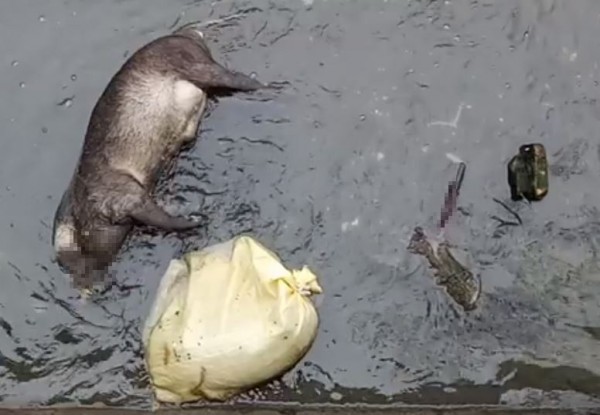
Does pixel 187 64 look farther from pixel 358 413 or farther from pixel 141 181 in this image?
pixel 358 413

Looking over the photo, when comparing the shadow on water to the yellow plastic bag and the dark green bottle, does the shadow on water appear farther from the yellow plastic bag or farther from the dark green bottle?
the yellow plastic bag

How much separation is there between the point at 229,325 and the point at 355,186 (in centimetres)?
107

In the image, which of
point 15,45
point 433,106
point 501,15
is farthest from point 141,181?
point 501,15

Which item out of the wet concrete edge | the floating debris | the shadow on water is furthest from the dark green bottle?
the wet concrete edge

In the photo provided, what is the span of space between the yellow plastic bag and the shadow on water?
0.88 feet

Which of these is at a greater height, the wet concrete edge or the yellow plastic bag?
the yellow plastic bag

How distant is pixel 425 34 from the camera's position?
6.59 metres

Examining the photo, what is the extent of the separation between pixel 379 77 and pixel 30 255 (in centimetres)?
196

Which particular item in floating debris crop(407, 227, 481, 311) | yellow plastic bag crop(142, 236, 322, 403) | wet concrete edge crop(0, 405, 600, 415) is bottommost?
wet concrete edge crop(0, 405, 600, 415)

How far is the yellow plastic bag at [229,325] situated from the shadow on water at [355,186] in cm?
27

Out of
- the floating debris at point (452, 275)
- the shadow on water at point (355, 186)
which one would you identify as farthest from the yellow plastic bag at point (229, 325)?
the floating debris at point (452, 275)

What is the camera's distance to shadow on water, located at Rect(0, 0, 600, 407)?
6.23m

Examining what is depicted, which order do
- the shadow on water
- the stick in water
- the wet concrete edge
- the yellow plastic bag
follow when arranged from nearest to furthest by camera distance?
the yellow plastic bag, the wet concrete edge, the shadow on water, the stick in water

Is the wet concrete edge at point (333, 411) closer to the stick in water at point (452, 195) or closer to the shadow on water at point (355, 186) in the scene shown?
the shadow on water at point (355, 186)
